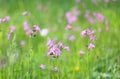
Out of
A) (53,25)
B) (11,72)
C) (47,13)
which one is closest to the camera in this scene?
(11,72)

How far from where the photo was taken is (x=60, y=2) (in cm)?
766

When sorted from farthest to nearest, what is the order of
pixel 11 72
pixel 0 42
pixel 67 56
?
pixel 0 42
pixel 67 56
pixel 11 72

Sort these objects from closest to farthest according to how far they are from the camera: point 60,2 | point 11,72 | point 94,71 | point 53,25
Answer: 1. point 11,72
2. point 94,71
3. point 53,25
4. point 60,2

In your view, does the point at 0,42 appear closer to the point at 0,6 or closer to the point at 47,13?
the point at 47,13

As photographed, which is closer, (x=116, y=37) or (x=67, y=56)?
(x=67, y=56)

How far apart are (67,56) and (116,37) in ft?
3.30

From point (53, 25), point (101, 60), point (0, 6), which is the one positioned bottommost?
point (101, 60)

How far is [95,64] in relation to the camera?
3.23 meters

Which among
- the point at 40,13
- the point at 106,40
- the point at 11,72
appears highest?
the point at 40,13

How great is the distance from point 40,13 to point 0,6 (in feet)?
3.31

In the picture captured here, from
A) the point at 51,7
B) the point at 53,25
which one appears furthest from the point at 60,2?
the point at 53,25

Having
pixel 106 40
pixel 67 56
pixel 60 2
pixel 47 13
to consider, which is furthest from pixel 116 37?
pixel 60 2

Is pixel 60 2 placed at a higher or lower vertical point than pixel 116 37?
higher

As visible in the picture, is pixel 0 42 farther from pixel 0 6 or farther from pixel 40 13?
pixel 0 6
